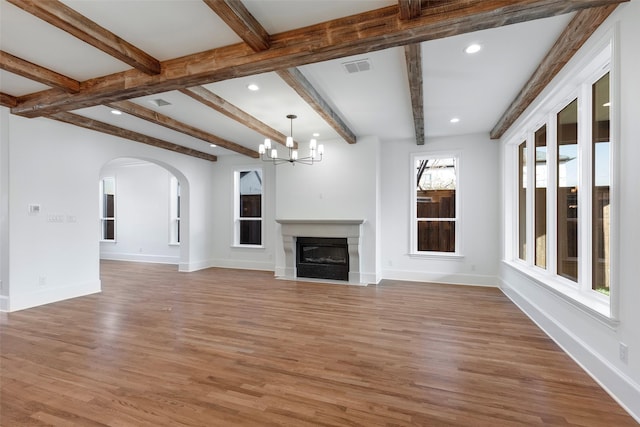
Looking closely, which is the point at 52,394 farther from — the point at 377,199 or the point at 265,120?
the point at 377,199

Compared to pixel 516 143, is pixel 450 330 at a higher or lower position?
lower

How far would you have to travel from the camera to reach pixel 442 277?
19.2ft

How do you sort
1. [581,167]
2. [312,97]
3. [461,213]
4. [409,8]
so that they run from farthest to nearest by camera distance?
[461,213]
[312,97]
[581,167]
[409,8]

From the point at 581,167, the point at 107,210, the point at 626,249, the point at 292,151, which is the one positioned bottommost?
the point at 626,249

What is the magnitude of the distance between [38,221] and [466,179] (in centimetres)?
705

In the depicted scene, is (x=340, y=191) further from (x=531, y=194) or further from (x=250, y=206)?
(x=531, y=194)

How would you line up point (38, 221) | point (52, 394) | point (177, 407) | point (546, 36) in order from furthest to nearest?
1. point (38, 221)
2. point (546, 36)
3. point (52, 394)
4. point (177, 407)

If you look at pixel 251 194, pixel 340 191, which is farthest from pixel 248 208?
pixel 340 191

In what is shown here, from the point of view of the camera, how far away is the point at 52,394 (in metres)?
2.17

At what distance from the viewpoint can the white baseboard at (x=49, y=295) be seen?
13.6 ft

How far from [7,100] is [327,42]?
14.4ft

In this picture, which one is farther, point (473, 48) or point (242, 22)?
point (473, 48)

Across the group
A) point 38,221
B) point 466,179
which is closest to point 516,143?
point 466,179

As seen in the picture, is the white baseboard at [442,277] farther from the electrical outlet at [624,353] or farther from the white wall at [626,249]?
the electrical outlet at [624,353]
